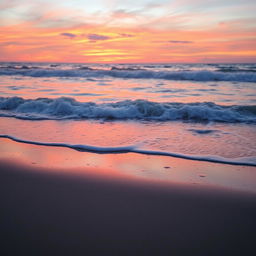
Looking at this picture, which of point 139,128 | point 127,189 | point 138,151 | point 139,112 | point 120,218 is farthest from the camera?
point 139,112

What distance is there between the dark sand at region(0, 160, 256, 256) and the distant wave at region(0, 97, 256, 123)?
13.0 feet

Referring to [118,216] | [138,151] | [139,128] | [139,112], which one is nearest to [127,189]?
[118,216]

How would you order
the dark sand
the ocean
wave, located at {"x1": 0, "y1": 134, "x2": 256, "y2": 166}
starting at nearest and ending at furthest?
the dark sand → wave, located at {"x1": 0, "y1": 134, "x2": 256, "y2": 166} → the ocean

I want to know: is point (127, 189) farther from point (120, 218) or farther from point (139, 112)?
point (139, 112)

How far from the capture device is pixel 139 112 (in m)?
7.01

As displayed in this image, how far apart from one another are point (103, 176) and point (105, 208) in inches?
30.0

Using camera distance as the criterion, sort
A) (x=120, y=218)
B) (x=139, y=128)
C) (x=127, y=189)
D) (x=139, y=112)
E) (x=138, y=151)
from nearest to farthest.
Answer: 1. (x=120, y=218)
2. (x=127, y=189)
3. (x=138, y=151)
4. (x=139, y=128)
5. (x=139, y=112)

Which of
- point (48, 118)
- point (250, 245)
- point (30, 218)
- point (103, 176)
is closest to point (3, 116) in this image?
point (48, 118)

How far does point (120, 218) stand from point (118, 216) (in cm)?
3

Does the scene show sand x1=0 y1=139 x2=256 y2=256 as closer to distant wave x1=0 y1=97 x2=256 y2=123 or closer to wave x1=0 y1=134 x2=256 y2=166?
wave x1=0 y1=134 x2=256 y2=166

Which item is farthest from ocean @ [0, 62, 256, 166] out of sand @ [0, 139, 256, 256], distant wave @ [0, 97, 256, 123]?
sand @ [0, 139, 256, 256]

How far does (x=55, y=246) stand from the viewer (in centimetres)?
184

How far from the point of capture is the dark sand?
1.85m

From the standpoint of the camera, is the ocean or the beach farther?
the ocean
